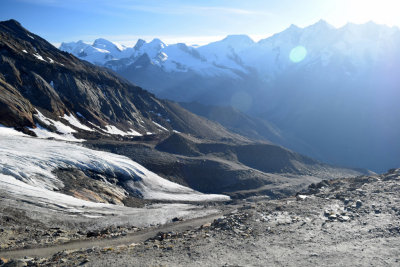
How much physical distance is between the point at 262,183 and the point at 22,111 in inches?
1734

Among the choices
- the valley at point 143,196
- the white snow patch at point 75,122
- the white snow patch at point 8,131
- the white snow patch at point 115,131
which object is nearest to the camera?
the valley at point 143,196

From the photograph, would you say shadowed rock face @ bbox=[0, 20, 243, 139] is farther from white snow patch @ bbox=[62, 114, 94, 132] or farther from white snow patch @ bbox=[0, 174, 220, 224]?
white snow patch @ bbox=[0, 174, 220, 224]

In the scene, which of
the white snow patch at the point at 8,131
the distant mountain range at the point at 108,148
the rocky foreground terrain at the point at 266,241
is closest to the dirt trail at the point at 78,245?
the rocky foreground terrain at the point at 266,241

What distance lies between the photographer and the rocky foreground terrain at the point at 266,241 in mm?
13656

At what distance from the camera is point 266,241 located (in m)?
16.2

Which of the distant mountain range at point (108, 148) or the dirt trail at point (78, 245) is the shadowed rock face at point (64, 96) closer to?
the distant mountain range at point (108, 148)

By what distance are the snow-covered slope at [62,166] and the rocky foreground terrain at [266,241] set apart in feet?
37.5

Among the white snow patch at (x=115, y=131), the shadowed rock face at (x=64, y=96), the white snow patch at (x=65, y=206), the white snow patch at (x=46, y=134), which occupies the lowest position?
the white snow patch at (x=65, y=206)

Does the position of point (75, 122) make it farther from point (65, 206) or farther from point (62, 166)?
point (65, 206)

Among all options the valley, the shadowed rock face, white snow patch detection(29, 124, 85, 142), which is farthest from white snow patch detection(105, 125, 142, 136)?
white snow patch detection(29, 124, 85, 142)

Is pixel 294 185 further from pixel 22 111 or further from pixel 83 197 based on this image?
pixel 22 111

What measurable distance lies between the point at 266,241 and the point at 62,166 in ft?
92.2

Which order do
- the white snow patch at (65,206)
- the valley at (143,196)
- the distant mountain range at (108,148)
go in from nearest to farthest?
1. the valley at (143,196)
2. the white snow patch at (65,206)
3. the distant mountain range at (108,148)

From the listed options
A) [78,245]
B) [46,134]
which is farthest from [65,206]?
[46,134]
